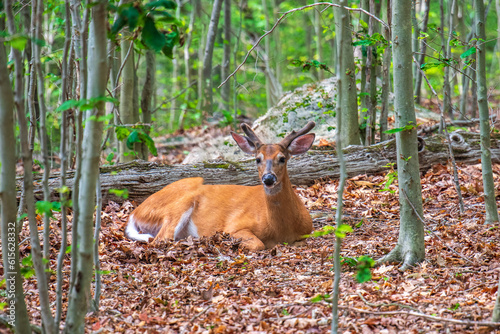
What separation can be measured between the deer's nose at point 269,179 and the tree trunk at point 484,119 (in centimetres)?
210

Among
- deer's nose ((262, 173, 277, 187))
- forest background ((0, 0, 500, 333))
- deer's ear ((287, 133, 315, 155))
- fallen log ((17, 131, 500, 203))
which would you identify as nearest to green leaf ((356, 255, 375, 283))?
forest background ((0, 0, 500, 333))

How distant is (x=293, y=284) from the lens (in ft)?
13.0

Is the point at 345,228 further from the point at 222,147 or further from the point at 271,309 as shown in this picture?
the point at 222,147

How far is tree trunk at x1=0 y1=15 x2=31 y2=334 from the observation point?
248 centimetres

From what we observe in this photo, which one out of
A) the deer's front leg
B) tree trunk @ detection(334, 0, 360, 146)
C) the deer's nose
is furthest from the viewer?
tree trunk @ detection(334, 0, 360, 146)

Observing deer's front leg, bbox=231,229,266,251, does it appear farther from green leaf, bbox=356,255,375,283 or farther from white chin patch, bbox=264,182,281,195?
green leaf, bbox=356,255,375,283

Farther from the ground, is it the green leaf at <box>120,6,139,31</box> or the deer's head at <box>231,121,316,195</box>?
the green leaf at <box>120,6,139,31</box>

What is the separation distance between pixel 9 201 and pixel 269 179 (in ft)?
10.9

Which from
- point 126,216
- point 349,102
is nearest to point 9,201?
point 126,216

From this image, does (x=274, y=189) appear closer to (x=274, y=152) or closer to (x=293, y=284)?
(x=274, y=152)

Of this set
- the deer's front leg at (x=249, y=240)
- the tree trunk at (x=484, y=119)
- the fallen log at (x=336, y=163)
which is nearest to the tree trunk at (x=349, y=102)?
the fallen log at (x=336, y=163)

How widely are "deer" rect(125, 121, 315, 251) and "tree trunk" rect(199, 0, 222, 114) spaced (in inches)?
211

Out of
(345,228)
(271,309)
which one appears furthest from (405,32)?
(271,309)

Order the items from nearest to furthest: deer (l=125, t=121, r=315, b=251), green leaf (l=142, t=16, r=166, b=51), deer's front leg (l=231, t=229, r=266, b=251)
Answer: green leaf (l=142, t=16, r=166, b=51) → deer's front leg (l=231, t=229, r=266, b=251) → deer (l=125, t=121, r=315, b=251)
